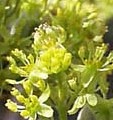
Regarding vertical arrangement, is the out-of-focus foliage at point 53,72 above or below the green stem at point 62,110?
above

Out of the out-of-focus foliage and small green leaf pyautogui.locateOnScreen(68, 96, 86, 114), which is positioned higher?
the out-of-focus foliage

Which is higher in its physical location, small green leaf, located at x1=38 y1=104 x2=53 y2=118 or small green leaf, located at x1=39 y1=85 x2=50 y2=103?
small green leaf, located at x1=39 y1=85 x2=50 y2=103

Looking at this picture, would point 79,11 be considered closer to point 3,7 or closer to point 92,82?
point 3,7

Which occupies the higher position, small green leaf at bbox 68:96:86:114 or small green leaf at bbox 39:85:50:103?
small green leaf at bbox 39:85:50:103

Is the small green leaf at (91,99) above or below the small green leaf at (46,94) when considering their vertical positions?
below

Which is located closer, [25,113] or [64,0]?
[25,113]

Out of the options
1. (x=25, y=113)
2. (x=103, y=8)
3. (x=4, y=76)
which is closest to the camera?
(x=25, y=113)

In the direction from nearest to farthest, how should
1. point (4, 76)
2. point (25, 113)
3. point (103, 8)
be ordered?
1. point (25, 113)
2. point (4, 76)
3. point (103, 8)

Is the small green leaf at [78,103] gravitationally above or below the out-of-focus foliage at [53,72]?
below

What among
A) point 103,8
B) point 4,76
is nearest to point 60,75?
point 4,76

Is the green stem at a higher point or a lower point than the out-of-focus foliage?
lower

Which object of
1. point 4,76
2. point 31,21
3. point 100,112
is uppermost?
point 31,21
